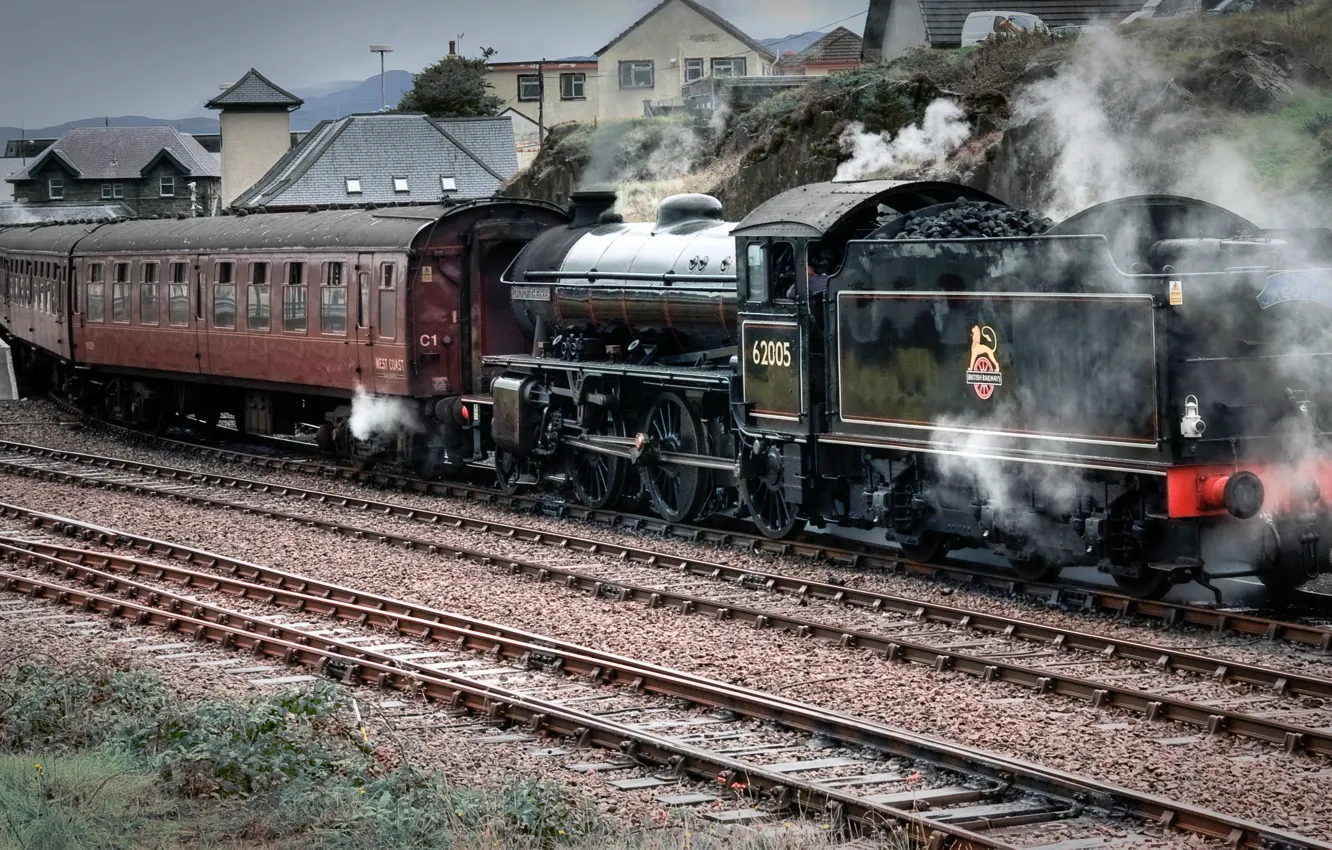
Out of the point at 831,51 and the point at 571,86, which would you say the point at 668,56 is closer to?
the point at 831,51

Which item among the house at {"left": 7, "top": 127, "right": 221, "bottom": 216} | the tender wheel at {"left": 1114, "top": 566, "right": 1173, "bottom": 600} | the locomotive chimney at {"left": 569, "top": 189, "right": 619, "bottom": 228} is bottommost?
the tender wheel at {"left": 1114, "top": 566, "right": 1173, "bottom": 600}

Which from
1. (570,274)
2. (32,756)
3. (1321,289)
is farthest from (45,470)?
(1321,289)

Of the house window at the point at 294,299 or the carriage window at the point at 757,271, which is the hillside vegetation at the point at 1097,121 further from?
the house window at the point at 294,299

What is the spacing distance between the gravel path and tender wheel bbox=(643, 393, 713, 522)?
8.33 ft

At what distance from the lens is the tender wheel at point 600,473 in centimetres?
1658

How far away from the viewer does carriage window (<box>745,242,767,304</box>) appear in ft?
45.7

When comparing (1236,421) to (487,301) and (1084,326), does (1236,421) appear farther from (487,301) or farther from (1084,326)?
(487,301)

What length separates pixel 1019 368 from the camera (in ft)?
38.3

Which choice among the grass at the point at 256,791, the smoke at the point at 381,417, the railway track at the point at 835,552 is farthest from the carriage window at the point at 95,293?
the grass at the point at 256,791

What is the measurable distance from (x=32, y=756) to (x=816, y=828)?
4.17m

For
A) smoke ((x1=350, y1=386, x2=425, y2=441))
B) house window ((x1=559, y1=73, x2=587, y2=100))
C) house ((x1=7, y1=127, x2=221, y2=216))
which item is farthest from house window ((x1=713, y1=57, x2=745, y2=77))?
smoke ((x1=350, y1=386, x2=425, y2=441))

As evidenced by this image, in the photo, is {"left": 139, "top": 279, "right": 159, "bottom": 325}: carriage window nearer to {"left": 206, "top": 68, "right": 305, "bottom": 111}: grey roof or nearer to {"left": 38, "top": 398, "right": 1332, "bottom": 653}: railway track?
{"left": 38, "top": 398, "right": 1332, "bottom": 653}: railway track

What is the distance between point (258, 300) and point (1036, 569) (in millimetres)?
13024

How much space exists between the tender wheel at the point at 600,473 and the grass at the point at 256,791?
294 inches
